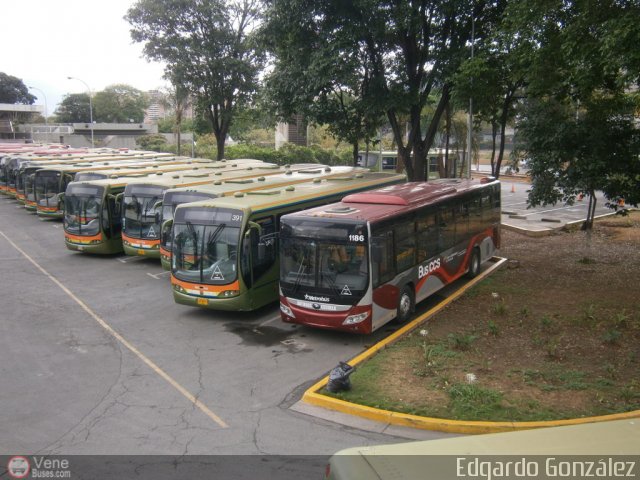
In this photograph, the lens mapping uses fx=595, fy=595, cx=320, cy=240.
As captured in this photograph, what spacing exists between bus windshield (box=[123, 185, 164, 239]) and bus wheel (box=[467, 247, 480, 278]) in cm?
972

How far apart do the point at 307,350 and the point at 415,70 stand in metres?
14.0

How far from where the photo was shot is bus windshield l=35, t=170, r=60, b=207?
28.1 meters

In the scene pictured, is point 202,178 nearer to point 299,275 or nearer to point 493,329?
point 299,275

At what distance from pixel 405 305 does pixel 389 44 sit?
13.5 meters

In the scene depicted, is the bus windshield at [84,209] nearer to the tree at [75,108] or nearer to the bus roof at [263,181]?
the bus roof at [263,181]

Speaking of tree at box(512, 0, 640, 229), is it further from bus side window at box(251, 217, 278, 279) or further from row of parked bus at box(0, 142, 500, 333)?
bus side window at box(251, 217, 278, 279)

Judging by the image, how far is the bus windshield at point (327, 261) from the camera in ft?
39.0

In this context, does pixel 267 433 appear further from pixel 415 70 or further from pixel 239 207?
pixel 415 70

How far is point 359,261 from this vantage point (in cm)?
1191

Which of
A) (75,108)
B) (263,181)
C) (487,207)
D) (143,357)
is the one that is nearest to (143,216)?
(263,181)

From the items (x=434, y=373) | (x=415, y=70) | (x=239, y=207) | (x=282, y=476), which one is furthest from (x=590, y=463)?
(x=415, y=70)

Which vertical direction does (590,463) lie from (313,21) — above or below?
below

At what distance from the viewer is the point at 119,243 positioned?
2117 centimetres

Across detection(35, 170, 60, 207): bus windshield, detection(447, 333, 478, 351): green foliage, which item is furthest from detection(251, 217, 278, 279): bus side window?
detection(35, 170, 60, 207): bus windshield
